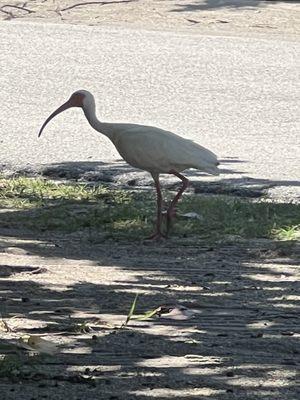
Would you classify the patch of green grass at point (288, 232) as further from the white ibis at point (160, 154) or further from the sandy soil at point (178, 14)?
the sandy soil at point (178, 14)

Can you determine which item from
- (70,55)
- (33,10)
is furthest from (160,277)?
(33,10)

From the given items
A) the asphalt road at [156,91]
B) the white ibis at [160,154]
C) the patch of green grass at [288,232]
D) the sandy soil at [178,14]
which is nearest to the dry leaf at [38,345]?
the white ibis at [160,154]

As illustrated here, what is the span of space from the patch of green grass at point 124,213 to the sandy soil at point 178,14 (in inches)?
224

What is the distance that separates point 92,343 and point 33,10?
1003 centimetres

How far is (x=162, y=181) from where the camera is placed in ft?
28.6

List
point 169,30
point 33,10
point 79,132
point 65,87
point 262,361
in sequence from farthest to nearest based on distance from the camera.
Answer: point 33,10 → point 169,30 → point 65,87 → point 79,132 → point 262,361

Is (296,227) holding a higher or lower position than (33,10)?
lower

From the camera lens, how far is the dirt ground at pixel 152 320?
15.0 ft

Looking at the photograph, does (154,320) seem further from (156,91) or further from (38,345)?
(156,91)

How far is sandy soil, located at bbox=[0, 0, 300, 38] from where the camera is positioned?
13.9 meters

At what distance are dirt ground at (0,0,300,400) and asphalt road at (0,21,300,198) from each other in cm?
184

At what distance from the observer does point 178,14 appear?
14422 mm

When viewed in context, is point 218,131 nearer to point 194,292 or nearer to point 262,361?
point 194,292

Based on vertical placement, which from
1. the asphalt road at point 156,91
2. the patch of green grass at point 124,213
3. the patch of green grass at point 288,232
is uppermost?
the asphalt road at point 156,91
